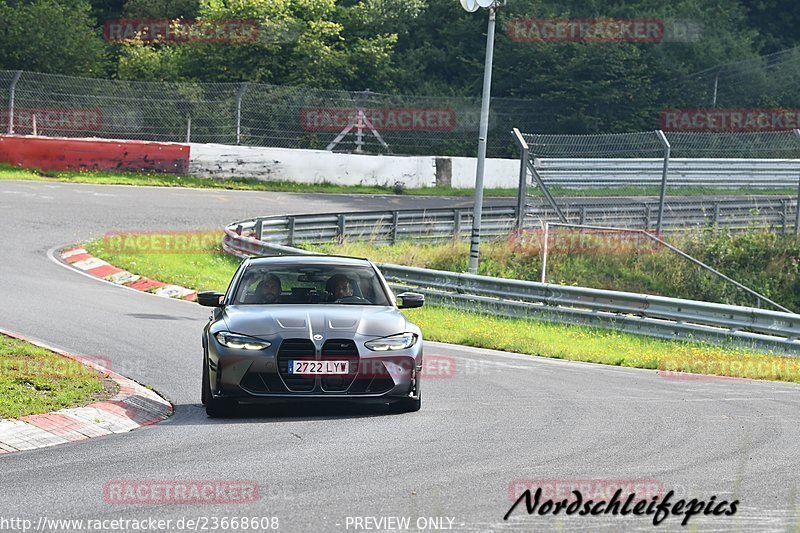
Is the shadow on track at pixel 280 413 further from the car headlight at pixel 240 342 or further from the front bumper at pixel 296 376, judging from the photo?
the car headlight at pixel 240 342

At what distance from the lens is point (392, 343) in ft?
33.3

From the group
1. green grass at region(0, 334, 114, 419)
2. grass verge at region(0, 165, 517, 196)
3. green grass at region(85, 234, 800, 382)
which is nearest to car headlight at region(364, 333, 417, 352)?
green grass at region(0, 334, 114, 419)

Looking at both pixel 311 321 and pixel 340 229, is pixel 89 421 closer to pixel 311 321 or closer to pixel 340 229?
pixel 311 321

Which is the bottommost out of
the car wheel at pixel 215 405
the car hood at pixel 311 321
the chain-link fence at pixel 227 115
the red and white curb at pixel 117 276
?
the red and white curb at pixel 117 276

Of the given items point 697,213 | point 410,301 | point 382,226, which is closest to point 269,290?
point 410,301

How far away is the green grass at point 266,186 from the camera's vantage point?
1099 inches

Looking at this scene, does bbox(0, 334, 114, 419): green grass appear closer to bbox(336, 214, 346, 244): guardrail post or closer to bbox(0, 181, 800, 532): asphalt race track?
bbox(0, 181, 800, 532): asphalt race track

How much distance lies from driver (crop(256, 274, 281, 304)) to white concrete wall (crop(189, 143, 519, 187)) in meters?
23.1


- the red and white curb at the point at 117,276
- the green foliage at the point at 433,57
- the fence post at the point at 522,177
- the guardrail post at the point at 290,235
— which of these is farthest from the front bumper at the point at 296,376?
the green foliage at the point at 433,57

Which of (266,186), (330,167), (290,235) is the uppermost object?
Result: (330,167)

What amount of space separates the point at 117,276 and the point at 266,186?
13.1 metres

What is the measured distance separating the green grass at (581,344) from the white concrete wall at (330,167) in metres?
12.4

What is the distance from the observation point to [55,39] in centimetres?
4241

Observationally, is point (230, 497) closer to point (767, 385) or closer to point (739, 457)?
point (739, 457)
